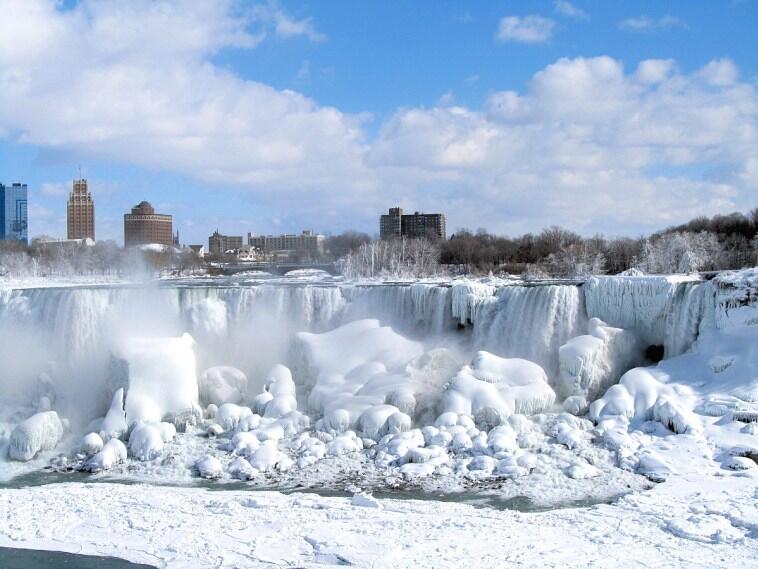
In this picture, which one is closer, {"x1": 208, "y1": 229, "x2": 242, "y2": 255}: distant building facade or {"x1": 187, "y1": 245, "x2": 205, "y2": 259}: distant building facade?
{"x1": 187, "y1": 245, "x2": 205, "y2": 259}: distant building facade

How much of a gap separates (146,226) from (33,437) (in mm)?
146647

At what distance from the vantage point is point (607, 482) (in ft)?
45.6

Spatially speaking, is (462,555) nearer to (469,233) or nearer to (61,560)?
(61,560)

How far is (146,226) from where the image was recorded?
516ft

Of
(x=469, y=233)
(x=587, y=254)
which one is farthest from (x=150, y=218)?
(x=587, y=254)

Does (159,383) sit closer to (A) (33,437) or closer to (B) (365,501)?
(A) (33,437)

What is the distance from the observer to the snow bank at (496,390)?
1736 centimetres

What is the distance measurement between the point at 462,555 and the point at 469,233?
243ft

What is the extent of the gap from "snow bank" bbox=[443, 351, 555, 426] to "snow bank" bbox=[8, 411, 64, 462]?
8968 millimetres

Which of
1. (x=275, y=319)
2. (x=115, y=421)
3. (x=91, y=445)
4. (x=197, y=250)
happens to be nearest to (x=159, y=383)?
(x=115, y=421)

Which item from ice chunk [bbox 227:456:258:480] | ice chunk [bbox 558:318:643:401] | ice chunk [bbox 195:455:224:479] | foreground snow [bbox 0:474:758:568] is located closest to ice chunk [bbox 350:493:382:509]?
foreground snow [bbox 0:474:758:568]

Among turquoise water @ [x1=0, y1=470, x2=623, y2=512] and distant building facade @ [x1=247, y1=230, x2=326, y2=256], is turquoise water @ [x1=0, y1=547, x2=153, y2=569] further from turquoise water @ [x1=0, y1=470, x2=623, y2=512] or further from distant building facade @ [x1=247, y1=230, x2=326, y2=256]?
distant building facade @ [x1=247, y1=230, x2=326, y2=256]

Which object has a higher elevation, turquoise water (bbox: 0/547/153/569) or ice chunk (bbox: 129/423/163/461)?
ice chunk (bbox: 129/423/163/461)

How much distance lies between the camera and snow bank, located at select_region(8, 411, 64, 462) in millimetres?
16875
